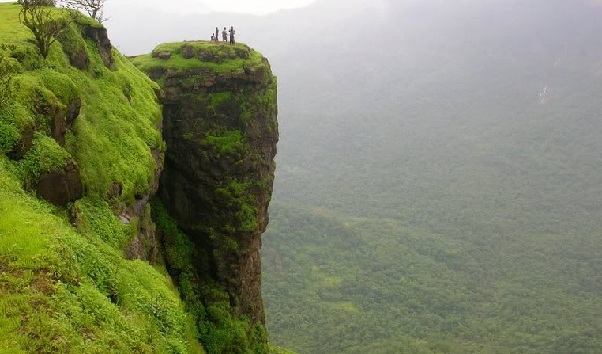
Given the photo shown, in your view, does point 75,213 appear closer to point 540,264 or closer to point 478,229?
point 540,264

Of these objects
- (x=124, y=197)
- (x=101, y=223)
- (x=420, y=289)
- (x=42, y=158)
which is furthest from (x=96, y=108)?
(x=420, y=289)

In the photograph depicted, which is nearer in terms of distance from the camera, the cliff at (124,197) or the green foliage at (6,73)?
the cliff at (124,197)

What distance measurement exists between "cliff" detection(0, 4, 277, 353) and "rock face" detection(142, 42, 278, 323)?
9 centimetres

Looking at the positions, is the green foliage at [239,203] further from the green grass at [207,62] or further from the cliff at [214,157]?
the green grass at [207,62]

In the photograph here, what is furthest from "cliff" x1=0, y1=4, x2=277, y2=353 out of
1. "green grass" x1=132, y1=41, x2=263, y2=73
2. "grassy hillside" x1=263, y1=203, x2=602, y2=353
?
"grassy hillside" x1=263, y1=203, x2=602, y2=353

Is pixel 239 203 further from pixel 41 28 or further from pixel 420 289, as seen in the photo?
pixel 420 289

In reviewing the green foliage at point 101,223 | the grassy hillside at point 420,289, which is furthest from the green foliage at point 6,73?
the grassy hillside at point 420,289

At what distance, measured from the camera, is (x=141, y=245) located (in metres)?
21.9

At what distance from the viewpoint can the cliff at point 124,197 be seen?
39.8ft

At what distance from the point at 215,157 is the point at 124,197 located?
11.8 meters

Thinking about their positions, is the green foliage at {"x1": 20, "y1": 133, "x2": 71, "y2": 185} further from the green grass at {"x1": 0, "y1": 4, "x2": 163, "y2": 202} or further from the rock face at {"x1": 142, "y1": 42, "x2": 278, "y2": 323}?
the rock face at {"x1": 142, "y1": 42, "x2": 278, "y2": 323}

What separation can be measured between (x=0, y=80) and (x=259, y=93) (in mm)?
20662

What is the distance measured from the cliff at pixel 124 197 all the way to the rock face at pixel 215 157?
0.28 ft

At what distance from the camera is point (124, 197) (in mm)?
20797
